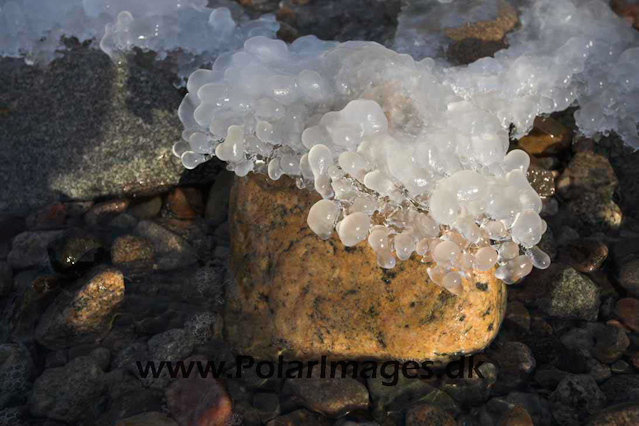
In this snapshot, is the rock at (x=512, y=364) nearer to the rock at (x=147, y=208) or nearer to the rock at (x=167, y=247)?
the rock at (x=167, y=247)

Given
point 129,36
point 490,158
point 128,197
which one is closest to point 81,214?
point 128,197

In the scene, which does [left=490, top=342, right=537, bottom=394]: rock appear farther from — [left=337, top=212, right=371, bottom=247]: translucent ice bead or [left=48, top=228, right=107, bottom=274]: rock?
[left=48, top=228, right=107, bottom=274]: rock

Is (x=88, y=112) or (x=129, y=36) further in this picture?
(x=129, y=36)

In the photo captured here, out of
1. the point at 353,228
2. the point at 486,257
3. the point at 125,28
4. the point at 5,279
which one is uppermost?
the point at 125,28

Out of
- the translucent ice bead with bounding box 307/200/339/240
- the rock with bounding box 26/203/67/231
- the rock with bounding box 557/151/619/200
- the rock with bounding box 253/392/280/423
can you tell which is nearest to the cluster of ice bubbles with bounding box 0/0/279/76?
the rock with bounding box 26/203/67/231

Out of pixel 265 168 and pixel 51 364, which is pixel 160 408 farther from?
pixel 265 168

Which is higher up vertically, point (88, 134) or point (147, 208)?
point (88, 134)

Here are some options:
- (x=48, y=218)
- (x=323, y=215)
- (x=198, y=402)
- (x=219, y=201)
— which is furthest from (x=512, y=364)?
(x=48, y=218)

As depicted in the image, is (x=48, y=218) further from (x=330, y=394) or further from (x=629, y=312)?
(x=629, y=312)

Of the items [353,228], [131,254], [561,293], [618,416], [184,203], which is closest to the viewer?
[618,416]
